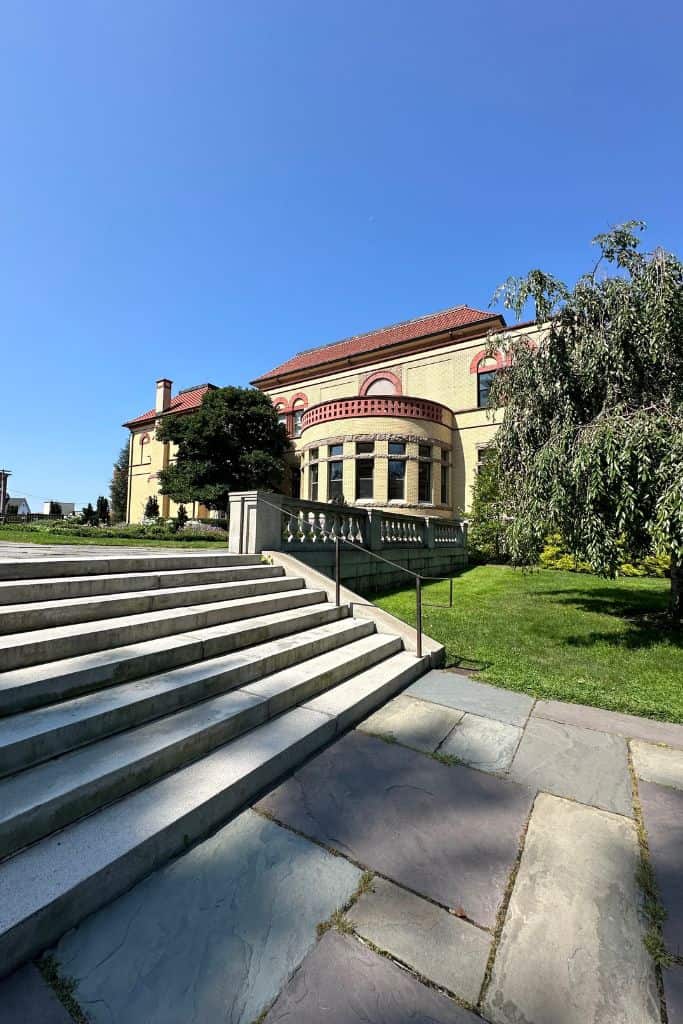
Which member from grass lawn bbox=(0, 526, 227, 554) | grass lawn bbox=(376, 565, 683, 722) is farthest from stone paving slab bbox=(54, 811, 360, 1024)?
grass lawn bbox=(0, 526, 227, 554)

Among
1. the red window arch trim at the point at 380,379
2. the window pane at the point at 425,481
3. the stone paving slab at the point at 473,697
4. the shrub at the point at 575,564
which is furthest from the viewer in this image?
the red window arch trim at the point at 380,379

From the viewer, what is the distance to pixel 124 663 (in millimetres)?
3127

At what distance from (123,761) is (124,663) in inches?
35.6

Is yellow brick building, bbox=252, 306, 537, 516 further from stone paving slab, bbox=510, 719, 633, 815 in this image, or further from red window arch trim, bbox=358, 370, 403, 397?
stone paving slab, bbox=510, 719, 633, 815

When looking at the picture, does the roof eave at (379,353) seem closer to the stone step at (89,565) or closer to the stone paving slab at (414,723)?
the stone step at (89,565)

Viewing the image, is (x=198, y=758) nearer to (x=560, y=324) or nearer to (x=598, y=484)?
(x=598, y=484)

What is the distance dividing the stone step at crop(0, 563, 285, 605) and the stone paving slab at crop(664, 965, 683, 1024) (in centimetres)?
446

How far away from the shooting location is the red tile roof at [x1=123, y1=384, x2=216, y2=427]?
3538cm

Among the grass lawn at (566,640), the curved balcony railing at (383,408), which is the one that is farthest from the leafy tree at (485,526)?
the grass lawn at (566,640)

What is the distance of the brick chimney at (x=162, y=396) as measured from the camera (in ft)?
119

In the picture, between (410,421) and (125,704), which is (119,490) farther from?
(125,704)

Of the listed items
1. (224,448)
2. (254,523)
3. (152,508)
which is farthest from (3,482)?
(254,523)

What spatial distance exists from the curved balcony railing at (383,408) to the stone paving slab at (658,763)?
18.8m

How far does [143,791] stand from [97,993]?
91 centimetres
